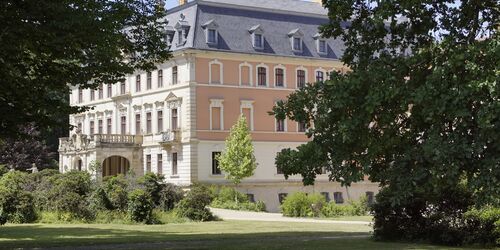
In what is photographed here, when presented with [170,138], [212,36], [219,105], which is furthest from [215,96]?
[170,138]

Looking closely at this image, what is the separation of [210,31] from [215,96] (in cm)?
464

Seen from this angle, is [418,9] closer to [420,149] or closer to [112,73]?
[420,149]

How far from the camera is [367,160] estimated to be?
1247 centimetres

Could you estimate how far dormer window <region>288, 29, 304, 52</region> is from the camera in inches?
2191

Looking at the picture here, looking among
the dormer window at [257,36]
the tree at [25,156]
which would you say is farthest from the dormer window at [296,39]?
the tree at [25,156]

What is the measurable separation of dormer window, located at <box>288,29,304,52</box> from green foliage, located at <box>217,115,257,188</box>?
9982 mm

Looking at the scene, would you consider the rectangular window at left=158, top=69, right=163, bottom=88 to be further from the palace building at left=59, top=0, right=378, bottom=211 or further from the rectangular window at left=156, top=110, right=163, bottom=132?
the rectangular window at left=156, top=110, right=163, bottom=132

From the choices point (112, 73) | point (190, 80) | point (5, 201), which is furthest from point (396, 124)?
point (190, 80)

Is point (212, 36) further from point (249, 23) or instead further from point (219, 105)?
point (219, 105)

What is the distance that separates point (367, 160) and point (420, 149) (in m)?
0.92

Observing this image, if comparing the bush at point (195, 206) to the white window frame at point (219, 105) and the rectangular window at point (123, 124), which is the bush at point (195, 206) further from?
the rectangular window at point (123, 124)

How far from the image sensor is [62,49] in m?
15.2

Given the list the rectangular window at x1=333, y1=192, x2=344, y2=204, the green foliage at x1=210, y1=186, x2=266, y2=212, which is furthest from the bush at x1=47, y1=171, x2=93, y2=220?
the rectangular window at x1=333, y1=192, x2=344, y2=204

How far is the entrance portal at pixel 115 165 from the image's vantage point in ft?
187
